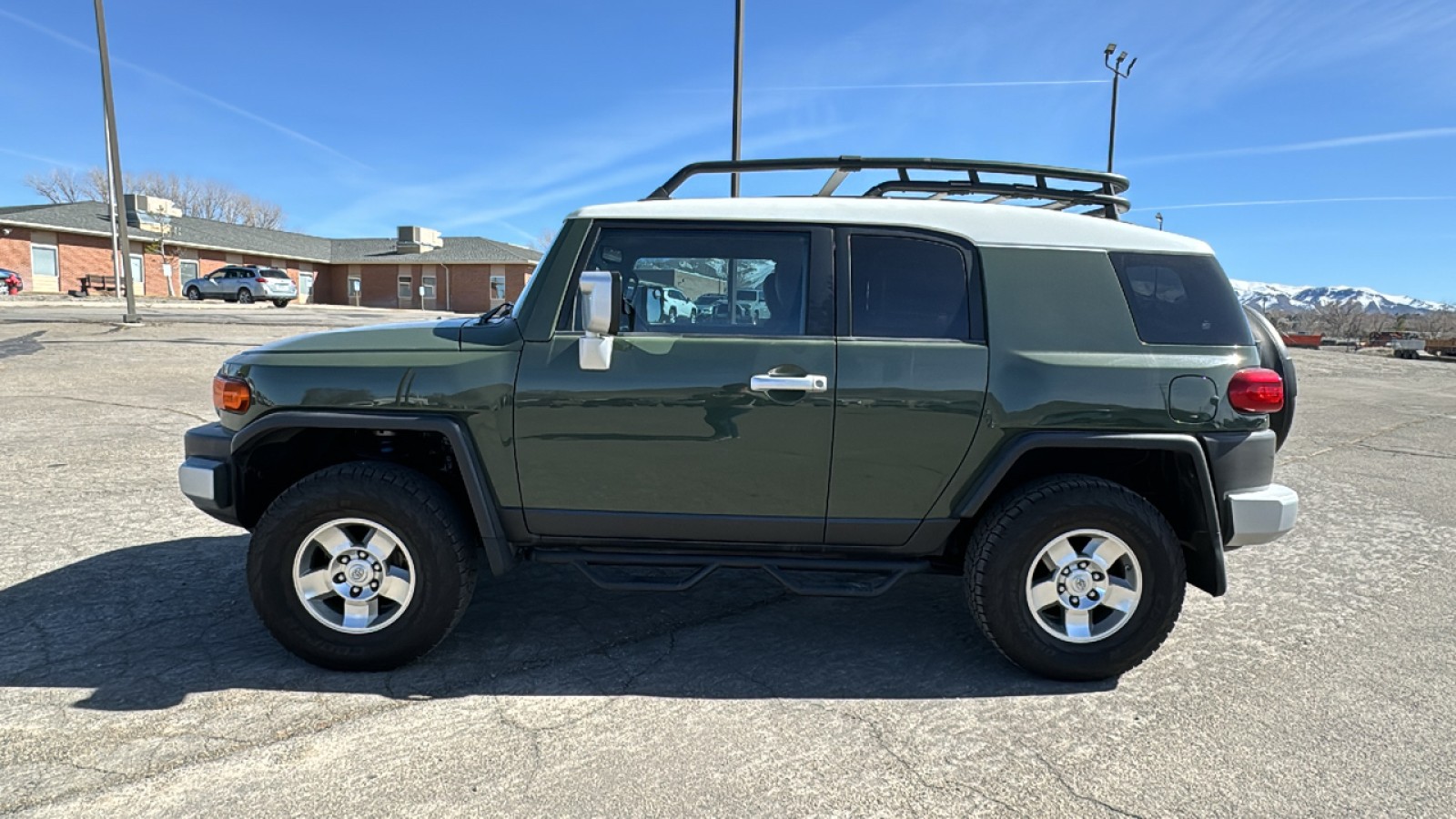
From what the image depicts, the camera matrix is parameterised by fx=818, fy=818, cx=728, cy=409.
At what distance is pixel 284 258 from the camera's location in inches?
1928

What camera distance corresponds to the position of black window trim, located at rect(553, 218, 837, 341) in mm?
3193

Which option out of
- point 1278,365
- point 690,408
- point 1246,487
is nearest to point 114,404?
point 690,408

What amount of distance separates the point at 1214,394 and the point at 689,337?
6.66 feet

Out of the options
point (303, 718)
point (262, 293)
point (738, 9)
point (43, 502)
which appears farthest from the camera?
point (262, 293)

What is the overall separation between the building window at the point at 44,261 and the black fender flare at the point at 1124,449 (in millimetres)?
48650

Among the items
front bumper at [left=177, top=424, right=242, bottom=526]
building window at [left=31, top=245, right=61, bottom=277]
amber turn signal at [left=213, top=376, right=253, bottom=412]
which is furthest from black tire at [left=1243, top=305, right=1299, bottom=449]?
building window at [left=31, top=245, right=61, bottom=277]

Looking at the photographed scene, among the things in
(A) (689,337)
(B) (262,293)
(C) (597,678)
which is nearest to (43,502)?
(C) (597,678)

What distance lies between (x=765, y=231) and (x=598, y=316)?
0.80 meters

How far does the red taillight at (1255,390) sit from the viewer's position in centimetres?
313

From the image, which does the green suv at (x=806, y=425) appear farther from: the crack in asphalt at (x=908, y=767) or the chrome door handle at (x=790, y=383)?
the crack in asphalt at (x=908, y=767)

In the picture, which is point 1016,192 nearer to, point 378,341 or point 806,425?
point 806,425

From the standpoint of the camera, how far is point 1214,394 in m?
3.14

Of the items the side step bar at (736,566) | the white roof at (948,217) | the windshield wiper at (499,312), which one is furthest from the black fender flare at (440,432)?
the white roof at (948,217)

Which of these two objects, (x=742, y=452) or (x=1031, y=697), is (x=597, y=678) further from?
(x=1031, y=697)
